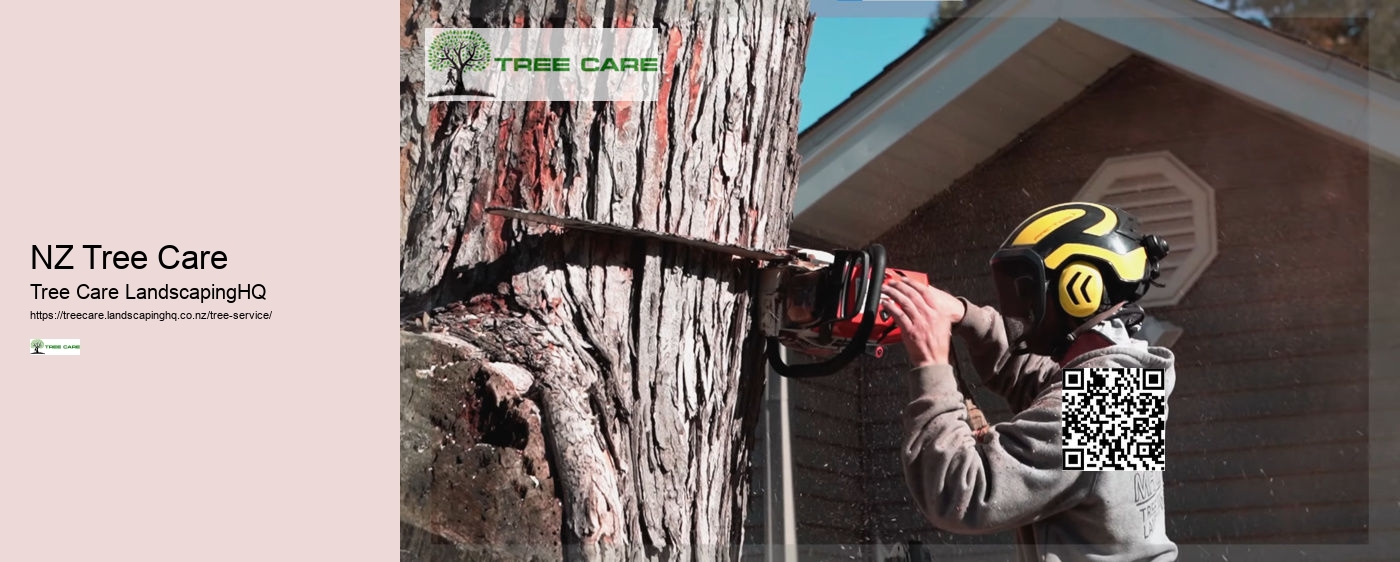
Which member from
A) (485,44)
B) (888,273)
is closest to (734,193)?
(888,273)

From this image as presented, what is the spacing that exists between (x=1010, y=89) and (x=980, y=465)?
3065 mm

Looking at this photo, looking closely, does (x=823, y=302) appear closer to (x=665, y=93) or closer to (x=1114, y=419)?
(x=665, y=93)

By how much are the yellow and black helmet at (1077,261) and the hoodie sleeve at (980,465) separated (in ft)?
0.69

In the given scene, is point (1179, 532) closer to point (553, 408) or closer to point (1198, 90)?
point (1198, 90)

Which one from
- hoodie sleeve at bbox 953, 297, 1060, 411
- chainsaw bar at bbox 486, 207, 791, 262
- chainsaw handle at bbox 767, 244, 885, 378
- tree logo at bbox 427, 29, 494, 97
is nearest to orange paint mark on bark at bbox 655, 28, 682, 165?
chainsaw bar at bbox 486, 207, 791, 262

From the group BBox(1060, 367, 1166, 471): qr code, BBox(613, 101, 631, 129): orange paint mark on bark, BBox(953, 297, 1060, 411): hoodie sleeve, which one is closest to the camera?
BBox(613, 101, 631, 129): orange paint mark on bark

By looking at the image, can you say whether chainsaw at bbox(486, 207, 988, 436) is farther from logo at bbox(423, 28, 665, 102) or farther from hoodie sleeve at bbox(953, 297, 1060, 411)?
logo at bbox(423, 28, 665, 102)

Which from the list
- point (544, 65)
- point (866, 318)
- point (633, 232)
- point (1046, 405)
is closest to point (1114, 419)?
point (1046, 405)

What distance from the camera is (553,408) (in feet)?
7.43

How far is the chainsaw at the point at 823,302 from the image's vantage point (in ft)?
8.50

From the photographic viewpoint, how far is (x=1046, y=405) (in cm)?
260

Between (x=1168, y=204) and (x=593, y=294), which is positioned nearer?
(x=593, y=294)

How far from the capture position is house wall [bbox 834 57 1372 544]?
16.6 ft
